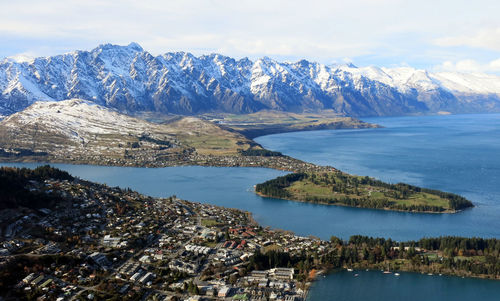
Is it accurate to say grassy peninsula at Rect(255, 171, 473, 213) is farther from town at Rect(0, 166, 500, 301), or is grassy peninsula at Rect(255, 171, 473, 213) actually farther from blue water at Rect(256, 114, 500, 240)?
town at Rect(0, 166, 500, 301)

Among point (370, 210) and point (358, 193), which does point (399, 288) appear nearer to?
point (370, 210)

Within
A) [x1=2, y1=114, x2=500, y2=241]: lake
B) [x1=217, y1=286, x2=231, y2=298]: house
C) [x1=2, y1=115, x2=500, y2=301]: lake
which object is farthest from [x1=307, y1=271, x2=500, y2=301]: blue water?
[x1=2, y1=114, x2=500, y2=241]: lake

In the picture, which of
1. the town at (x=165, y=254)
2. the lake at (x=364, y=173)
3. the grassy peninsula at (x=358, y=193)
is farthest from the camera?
the grassy peninsula at (x=358, y=193)

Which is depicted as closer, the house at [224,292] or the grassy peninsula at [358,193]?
the house at [224,292]

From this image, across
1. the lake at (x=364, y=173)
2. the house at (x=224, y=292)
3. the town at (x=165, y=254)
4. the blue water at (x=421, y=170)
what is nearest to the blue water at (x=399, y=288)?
the town at (x=165, y=254)

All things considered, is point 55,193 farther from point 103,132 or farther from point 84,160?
point 103,132

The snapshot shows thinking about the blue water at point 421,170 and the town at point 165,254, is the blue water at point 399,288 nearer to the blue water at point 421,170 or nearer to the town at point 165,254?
the town at point 165,254

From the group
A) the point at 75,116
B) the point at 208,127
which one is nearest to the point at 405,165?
the point at 208,127
